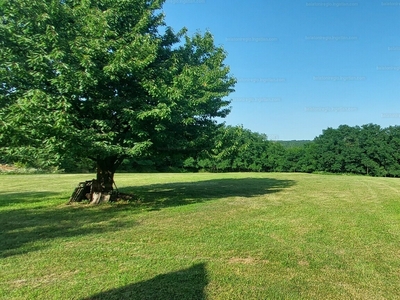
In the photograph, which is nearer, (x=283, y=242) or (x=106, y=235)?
(x=283, y=242)

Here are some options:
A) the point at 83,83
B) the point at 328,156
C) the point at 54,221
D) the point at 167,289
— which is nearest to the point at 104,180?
the point at 54,221

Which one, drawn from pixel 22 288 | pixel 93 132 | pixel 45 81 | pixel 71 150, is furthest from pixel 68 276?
pixel 45 81

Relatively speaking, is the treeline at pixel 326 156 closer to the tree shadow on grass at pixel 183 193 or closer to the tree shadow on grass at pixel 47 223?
the tree shadow on grass at pixel 183 193

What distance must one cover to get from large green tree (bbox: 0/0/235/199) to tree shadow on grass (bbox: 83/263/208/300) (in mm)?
4537

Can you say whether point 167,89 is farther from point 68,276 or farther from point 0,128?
point 68,276

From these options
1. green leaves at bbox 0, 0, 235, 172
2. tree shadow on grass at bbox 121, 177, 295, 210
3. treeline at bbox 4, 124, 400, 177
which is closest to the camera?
green leaves at bbox 0, 0, 235, 172

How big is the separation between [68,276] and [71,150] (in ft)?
14.0

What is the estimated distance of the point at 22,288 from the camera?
10.7ft

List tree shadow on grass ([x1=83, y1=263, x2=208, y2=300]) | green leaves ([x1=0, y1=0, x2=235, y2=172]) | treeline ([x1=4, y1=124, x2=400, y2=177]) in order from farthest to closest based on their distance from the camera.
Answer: treeline ([x1=4, y1=124, x2=400, y2=177]) → green leaves ([x1=0, y1=0, x2=235, y2=172]) → tree shadow on grass ([x1=83, y1=263, x2=208, y2=300])

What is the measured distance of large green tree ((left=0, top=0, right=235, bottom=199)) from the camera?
22.5 ft

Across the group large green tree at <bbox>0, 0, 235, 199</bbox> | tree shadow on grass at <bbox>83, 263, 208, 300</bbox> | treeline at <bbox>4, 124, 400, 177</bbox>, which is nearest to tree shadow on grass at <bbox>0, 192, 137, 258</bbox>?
large green tree at <bbox>0, 0, 235, 199</bbox>

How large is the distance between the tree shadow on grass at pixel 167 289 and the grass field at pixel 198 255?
0.04 ft

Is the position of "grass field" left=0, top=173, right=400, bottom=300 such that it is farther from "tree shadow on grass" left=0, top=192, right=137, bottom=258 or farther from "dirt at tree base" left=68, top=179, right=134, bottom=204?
"dirt at tree base" left=68, top=179, right=134, bottom=204

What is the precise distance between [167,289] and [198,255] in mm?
1182
